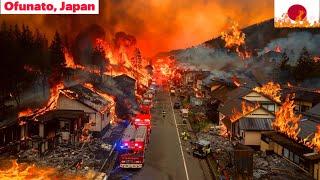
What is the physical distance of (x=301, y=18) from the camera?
23281mm

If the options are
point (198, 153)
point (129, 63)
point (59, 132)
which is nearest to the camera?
point (198, 153)

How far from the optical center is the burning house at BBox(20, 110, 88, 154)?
27936 millimetres

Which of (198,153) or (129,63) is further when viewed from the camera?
(129,63)

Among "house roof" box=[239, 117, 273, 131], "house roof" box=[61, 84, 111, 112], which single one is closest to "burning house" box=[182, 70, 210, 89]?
"house roof" box=[61, 84, 111, 112]

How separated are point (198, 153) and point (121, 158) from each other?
6471mm

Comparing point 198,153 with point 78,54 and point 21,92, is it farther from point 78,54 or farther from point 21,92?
point 78,54

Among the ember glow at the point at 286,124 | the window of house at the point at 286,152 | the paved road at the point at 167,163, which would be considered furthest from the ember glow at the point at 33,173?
the ember glow at the point at 286,124

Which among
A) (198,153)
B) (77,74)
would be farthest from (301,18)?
(77,74)

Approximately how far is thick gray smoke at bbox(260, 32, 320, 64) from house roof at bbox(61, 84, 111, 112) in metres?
69.6

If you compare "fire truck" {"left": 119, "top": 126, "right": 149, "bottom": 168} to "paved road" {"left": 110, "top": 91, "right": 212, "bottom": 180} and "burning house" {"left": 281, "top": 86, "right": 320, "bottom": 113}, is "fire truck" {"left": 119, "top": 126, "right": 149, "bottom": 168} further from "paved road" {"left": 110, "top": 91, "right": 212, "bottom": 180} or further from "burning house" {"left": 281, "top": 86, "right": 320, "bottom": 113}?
"burning house" {"left": 281, "top": 86, "right": 320, "bottom": 113}

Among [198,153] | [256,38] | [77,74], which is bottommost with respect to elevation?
[198,153]

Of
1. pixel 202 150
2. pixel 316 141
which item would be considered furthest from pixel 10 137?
pixel 316 141

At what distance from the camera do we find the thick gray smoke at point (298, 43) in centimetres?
Answer: 9694

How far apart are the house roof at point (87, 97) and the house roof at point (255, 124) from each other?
1230cm
